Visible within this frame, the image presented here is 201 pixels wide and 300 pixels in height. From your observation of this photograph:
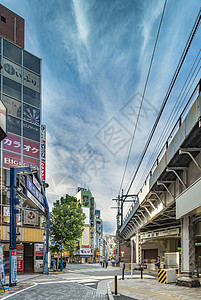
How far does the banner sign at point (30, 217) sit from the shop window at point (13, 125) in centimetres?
1000

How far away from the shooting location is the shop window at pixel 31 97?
39.7 meters

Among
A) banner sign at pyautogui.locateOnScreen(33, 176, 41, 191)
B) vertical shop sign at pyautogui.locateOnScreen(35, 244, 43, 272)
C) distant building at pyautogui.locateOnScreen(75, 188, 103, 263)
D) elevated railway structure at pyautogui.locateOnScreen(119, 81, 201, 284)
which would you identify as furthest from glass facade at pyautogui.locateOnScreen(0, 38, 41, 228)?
distant building at pyautogui.locateOnScreen(75, 188, 103, 263)

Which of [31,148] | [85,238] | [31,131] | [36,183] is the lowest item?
[85,238]

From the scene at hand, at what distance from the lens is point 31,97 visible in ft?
133

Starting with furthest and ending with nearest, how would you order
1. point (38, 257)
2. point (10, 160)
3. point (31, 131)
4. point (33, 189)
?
1. point (31, 131)
2. point (10, 160)
3. point (38, 257)
4. point (33, 189)

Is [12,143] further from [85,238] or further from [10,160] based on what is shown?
[85,238]

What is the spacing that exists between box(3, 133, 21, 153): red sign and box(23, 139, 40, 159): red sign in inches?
37.0

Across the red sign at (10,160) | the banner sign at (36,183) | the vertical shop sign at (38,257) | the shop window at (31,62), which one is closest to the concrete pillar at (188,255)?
the banner sign at (36,183)

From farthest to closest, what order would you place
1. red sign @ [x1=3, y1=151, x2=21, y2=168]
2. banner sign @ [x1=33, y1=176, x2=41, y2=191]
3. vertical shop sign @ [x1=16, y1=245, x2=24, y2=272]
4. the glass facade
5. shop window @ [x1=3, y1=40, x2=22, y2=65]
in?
1. shop window @ [x1=3, y1=40, x2=22, y2=65]
2. the glass facade
3. red sign @ [x1=3, y1=151, x2=21, y2=168]
4. vertical shop sign @ [x1=16, y1=245, x2=24, y2=272]
5. banner sign @ [x1=33, y1=176, x2=41, y2=191]

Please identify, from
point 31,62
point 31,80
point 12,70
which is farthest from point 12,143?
point 31,62

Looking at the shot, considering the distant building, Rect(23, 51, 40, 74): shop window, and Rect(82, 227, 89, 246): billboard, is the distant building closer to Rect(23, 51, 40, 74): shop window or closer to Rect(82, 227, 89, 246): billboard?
Rect(82, 227, 89, 246): billboard

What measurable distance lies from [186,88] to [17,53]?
33.9 meters

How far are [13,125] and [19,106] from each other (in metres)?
2.72

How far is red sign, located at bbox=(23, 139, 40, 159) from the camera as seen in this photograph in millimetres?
38125
